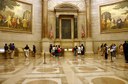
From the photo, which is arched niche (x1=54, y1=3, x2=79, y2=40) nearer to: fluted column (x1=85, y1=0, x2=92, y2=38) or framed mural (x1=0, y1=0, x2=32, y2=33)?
fluted column (x1=85, y1=0, x2=92, y2=38)

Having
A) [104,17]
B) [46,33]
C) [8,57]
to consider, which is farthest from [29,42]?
[104,17]

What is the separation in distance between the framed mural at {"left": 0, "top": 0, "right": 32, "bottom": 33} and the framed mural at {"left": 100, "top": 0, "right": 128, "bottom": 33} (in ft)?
32.7

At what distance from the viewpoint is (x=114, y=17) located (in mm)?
21984

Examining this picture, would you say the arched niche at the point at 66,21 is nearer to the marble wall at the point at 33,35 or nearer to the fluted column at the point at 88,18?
the fluted column at the point at 88,18

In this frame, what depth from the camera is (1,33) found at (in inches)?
729

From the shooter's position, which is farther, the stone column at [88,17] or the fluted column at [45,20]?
the stone column at [88,17]

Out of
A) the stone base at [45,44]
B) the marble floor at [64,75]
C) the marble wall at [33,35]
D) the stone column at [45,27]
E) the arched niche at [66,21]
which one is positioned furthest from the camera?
the arched niche at [66,21]

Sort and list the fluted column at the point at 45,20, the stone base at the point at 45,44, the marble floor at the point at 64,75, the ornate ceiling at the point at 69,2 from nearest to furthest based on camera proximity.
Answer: the marble floor at the point at 64,75
the stone base at the point at 45,44
the fluted column at the point at 45,20
the ornate ceiling at the point at 69,2

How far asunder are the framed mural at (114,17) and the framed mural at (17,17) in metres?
9.98

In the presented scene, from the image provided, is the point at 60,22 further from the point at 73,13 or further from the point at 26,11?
the point at 26,11

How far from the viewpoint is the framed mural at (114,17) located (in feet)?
68.6

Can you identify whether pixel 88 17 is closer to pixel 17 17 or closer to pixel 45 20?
pixel 45 20

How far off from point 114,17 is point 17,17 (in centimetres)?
1248

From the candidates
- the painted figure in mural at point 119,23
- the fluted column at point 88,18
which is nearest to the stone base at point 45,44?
the fluted column at point 88,18
